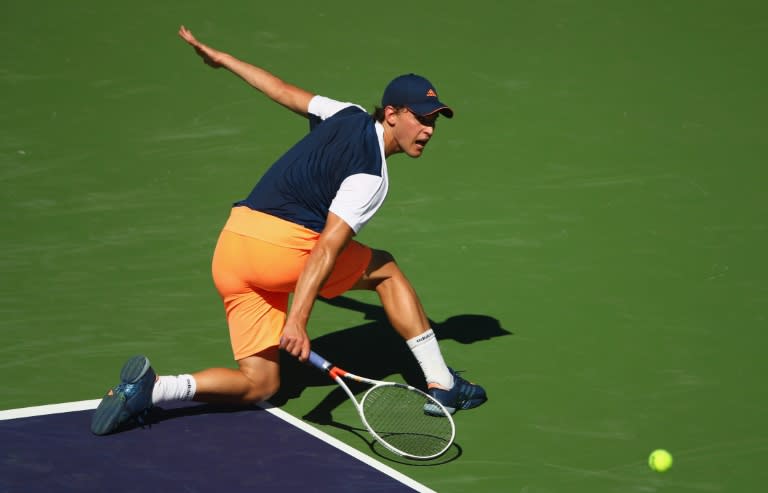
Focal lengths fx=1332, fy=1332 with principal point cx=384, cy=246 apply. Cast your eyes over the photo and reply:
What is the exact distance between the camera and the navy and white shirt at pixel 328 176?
723 centimetres

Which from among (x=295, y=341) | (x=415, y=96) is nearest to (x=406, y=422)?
(x=295, y=341)

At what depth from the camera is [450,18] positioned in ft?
45.5

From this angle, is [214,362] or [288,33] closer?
[214,362]

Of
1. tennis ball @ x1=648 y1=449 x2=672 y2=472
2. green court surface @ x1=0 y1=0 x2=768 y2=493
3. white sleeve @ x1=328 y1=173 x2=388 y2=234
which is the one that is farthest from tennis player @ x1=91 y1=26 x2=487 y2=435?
tennis ball @ x1=648 y1=449 x2=672 y2=472

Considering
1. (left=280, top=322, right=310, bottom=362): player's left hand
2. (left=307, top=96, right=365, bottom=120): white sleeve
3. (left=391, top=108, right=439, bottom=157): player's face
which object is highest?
(left=307, top=96, right=365, bottom=120): white sleeve

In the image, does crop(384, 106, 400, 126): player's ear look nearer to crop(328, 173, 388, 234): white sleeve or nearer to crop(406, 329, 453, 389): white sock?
crop(328, 173, 388, 234): white sleeve

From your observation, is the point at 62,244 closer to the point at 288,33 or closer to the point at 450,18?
the point at 288,33

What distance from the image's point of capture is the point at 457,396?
7.66 m

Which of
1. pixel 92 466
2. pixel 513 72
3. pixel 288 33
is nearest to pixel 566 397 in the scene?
pixel 92 466

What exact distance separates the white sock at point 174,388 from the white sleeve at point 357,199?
Result: 124cm

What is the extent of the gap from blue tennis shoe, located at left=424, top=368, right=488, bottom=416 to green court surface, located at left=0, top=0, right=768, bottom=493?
0.26 feet

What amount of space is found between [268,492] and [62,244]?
3.88m

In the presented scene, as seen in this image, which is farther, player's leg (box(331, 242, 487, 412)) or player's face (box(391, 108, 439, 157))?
player's leg (box(331, 242, 487, 412))

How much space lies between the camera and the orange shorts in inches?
290
